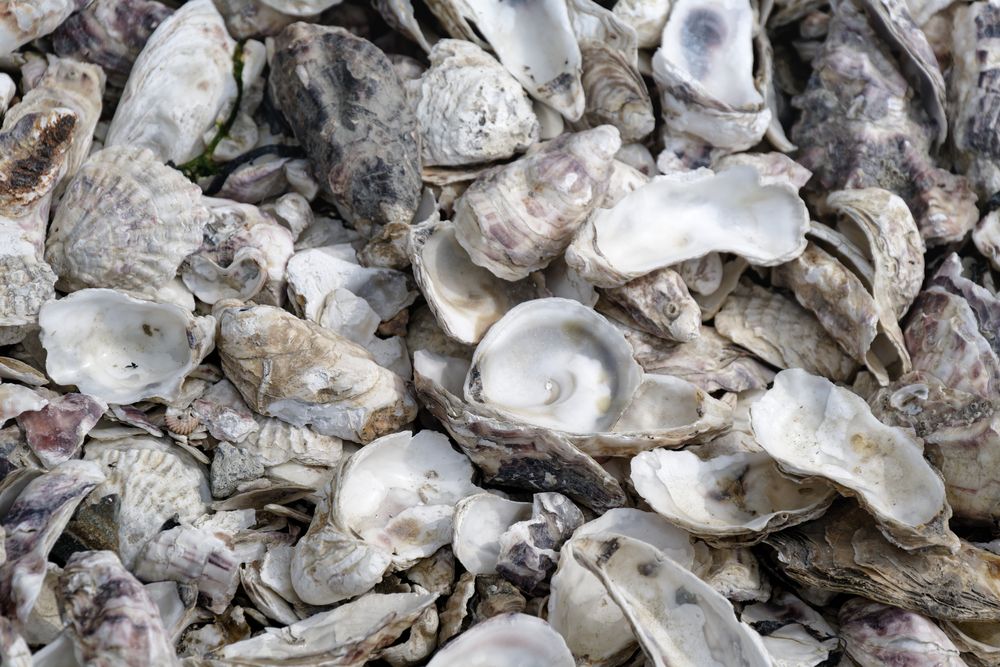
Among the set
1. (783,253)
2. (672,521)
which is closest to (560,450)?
(672,521)

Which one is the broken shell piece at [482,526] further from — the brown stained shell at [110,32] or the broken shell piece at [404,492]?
the brown stained shell at [110,32]

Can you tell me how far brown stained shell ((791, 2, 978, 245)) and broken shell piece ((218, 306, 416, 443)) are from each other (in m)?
1.31

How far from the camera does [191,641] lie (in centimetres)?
179

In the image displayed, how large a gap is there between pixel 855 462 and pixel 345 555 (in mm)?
1049

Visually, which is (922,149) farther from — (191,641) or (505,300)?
(191,641)

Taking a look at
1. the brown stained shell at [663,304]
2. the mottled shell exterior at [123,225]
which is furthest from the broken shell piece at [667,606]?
the mottled shell exterior at [123,225]

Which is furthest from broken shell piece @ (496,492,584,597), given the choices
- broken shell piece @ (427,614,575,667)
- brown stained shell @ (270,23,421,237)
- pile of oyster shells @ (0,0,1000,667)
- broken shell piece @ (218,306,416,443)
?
brown stained shell @ (270,23,421,237)

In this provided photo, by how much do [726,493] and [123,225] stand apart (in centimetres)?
147

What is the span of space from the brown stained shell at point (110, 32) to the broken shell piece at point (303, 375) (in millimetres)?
835

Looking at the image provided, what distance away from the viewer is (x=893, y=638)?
177 cm

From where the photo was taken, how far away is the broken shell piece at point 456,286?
2119 millimetres

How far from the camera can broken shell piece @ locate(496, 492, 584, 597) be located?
6.02 ft

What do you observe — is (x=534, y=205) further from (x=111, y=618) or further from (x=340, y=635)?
(x=111, y=618)

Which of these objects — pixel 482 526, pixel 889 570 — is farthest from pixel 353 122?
pixel 889 570
